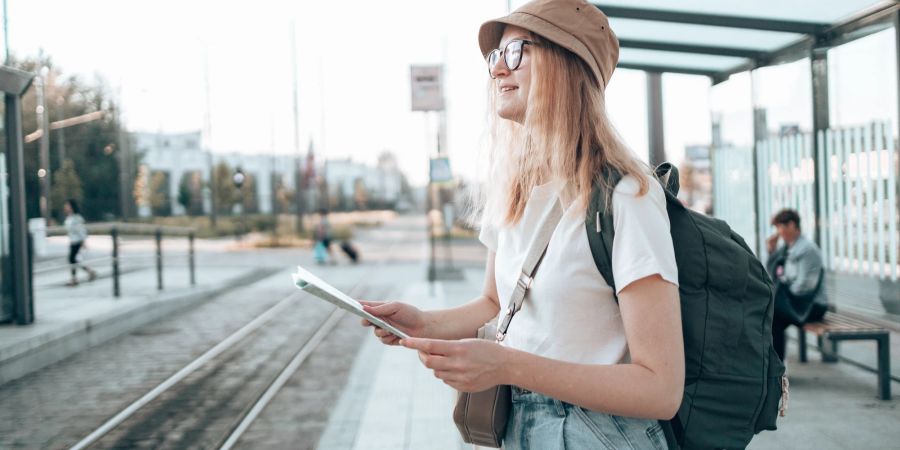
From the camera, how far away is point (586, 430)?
1.50m

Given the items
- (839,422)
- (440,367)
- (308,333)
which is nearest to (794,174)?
(839,422)

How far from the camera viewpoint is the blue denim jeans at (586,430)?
150cm

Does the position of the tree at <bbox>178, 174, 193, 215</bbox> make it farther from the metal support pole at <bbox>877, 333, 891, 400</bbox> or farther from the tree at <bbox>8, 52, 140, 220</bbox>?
the metal support pole at <bbox>877, 333, 891, 400</bbox>

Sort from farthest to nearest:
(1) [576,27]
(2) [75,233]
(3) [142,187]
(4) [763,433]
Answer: (3) [142,187] < (2) [75,233] < (4) [763,433] < (1) [576,27]

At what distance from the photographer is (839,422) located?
516 cm

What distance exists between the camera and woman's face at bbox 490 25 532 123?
1630 mm

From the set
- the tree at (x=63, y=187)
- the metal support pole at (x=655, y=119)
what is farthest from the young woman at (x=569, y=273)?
the tree at (x=63, y=187)

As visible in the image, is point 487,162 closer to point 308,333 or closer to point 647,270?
point 647,270

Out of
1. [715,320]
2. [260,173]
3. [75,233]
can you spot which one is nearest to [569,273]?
[715,320]

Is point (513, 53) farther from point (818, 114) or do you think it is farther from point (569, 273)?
point (818, 114)

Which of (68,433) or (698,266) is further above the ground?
(698,266)

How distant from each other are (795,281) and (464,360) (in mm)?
5665

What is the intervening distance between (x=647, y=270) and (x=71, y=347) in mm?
9038

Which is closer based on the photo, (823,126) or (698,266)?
(698,266)
